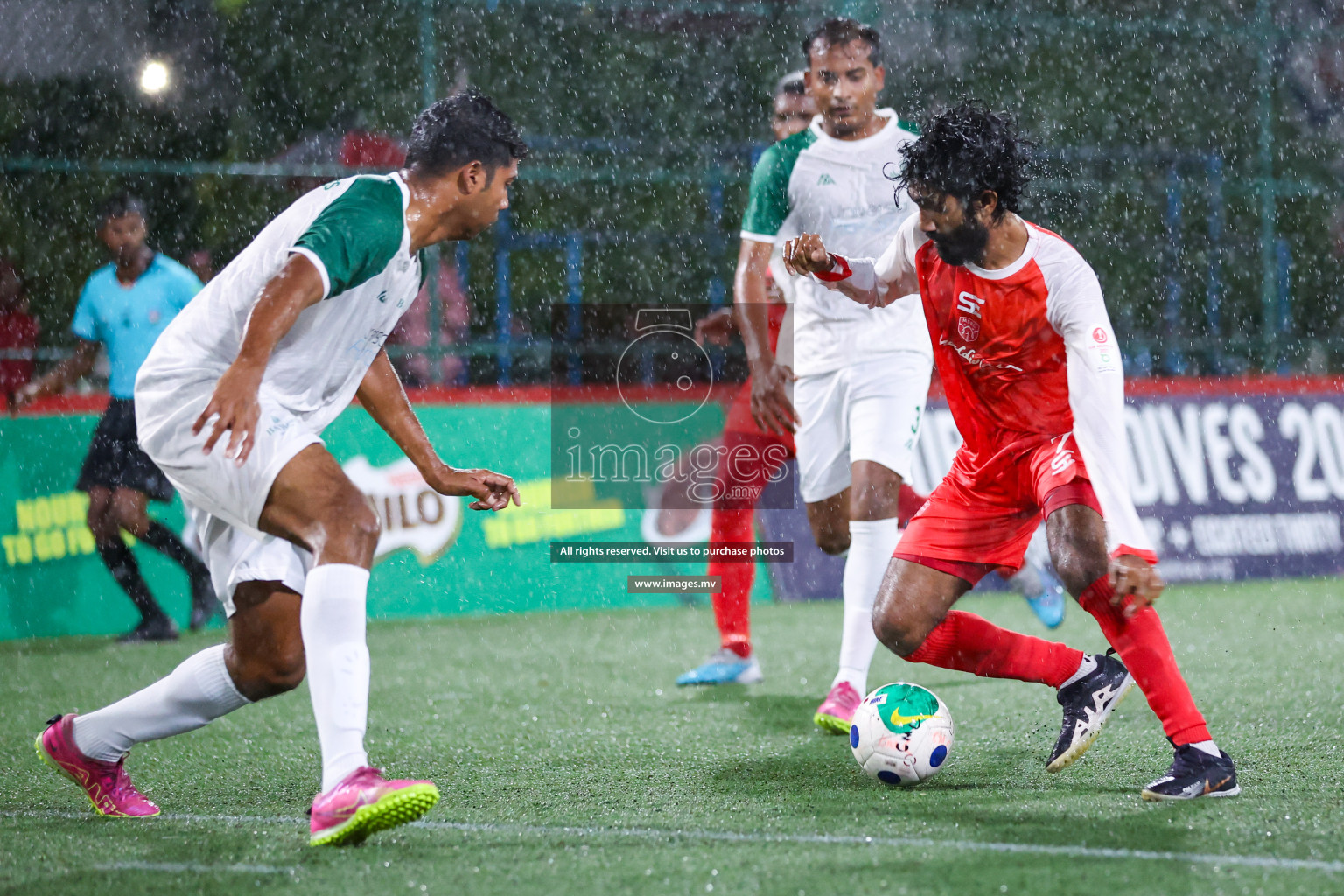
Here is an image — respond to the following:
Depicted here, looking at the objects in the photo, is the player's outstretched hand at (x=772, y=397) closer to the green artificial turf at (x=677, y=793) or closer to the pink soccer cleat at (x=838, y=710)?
the pink soccer cleat at (x=838, y=710)

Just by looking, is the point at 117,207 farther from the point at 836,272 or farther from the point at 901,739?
the point at 901,739

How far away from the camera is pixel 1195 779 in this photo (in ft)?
11.3

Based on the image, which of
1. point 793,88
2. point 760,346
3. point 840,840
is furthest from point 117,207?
point 840,840

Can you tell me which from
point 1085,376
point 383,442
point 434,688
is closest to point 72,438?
point 383,442

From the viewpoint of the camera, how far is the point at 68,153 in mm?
11102

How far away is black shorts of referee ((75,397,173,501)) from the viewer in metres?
7.33

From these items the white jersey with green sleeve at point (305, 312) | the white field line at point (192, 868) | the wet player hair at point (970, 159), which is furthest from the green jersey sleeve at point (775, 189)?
the white field line at point (192, 868)

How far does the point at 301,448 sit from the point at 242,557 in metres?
0.38

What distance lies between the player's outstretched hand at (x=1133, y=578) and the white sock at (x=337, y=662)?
1.69 metres

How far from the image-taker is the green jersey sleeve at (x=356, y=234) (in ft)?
10.4

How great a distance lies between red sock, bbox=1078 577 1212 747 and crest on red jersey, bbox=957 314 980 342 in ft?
2.34

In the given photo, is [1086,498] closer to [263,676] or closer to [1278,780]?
[1278,780]

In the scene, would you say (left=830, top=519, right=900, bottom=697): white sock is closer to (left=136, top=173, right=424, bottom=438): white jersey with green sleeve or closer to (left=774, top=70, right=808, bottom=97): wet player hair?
(left=136, top=173, right=424, bottom=438): white jersey with green sleeve

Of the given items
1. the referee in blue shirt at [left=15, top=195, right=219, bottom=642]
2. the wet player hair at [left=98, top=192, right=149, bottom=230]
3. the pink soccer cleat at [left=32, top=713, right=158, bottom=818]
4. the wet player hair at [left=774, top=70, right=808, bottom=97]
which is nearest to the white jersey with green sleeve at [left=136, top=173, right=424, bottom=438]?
the pink soccer cleat at [left=32, top=713, right=158, bottom=818]
